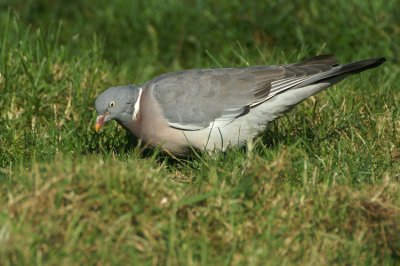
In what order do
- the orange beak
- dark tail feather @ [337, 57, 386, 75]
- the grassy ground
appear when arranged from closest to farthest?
the grassy ground, dark tail feather @ [337, 57, 386, 75], the orange beak

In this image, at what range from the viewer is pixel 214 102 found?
17.9 feet

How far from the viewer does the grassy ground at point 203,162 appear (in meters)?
3.80

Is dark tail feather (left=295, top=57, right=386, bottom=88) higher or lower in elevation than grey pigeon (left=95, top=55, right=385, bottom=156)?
higher

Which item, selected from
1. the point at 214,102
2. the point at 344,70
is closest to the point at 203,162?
the point at 214,102

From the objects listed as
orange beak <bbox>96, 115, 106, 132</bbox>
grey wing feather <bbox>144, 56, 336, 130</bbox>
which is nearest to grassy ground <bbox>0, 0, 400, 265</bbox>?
orange beak <bbox>96, 115, 106, 132</bbox>

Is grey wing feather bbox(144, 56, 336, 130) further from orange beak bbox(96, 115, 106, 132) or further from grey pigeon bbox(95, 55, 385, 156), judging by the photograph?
orange beak bbox(96, 115, 106, 132)

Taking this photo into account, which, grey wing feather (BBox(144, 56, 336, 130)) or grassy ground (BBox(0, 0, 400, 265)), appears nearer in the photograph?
grassy ground (BBox(0, 0, 400, 265))

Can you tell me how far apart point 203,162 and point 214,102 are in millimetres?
691

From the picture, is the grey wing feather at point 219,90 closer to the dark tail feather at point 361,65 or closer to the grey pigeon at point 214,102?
the grey pigeon at point 214,102

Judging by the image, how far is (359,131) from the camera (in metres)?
5.53

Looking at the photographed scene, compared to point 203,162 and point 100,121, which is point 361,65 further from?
point 100,121

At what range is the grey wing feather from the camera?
5426 millimetres

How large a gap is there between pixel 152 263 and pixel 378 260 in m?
1.10

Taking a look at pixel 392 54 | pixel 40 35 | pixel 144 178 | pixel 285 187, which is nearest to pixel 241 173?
pixel 285 187
